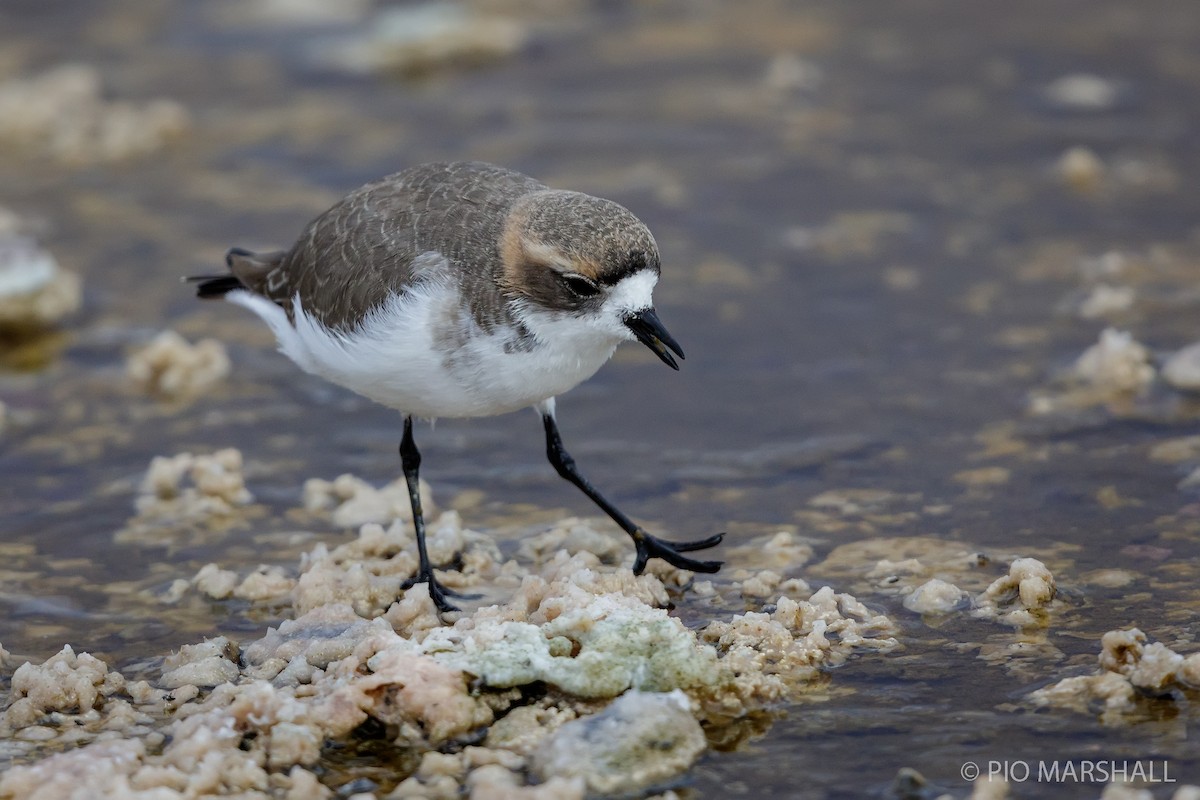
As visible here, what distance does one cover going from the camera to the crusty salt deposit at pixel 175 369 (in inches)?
299

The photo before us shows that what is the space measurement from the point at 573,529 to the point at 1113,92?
20.4 ft

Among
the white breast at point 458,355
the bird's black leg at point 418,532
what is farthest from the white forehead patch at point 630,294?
the bird's black leg at point 418,532

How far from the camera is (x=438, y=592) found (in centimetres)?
556

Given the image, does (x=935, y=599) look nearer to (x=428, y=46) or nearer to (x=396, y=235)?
(x=396, y=235)

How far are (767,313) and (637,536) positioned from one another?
8.47ft

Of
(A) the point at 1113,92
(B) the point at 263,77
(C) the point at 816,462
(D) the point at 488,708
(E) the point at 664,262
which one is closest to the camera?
(D) the point at 488,708

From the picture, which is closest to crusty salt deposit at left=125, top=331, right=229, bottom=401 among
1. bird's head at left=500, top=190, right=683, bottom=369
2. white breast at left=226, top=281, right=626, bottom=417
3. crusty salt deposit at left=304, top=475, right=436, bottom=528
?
crusty salt deposit at left=304, top=475, right=436, bottom=528

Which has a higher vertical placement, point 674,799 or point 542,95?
point 542,95

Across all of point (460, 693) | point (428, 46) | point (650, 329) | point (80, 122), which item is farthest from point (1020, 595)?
point (80, 122)

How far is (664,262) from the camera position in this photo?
8.46 m

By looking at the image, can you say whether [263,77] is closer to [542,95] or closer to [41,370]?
[542,95]

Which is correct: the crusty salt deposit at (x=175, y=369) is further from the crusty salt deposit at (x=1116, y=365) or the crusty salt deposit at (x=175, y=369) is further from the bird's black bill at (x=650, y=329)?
the crusty salt deposit at (x=1116, y=365)

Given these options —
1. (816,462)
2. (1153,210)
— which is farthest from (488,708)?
(1153,210)

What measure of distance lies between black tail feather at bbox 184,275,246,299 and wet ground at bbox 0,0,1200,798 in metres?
0.72
